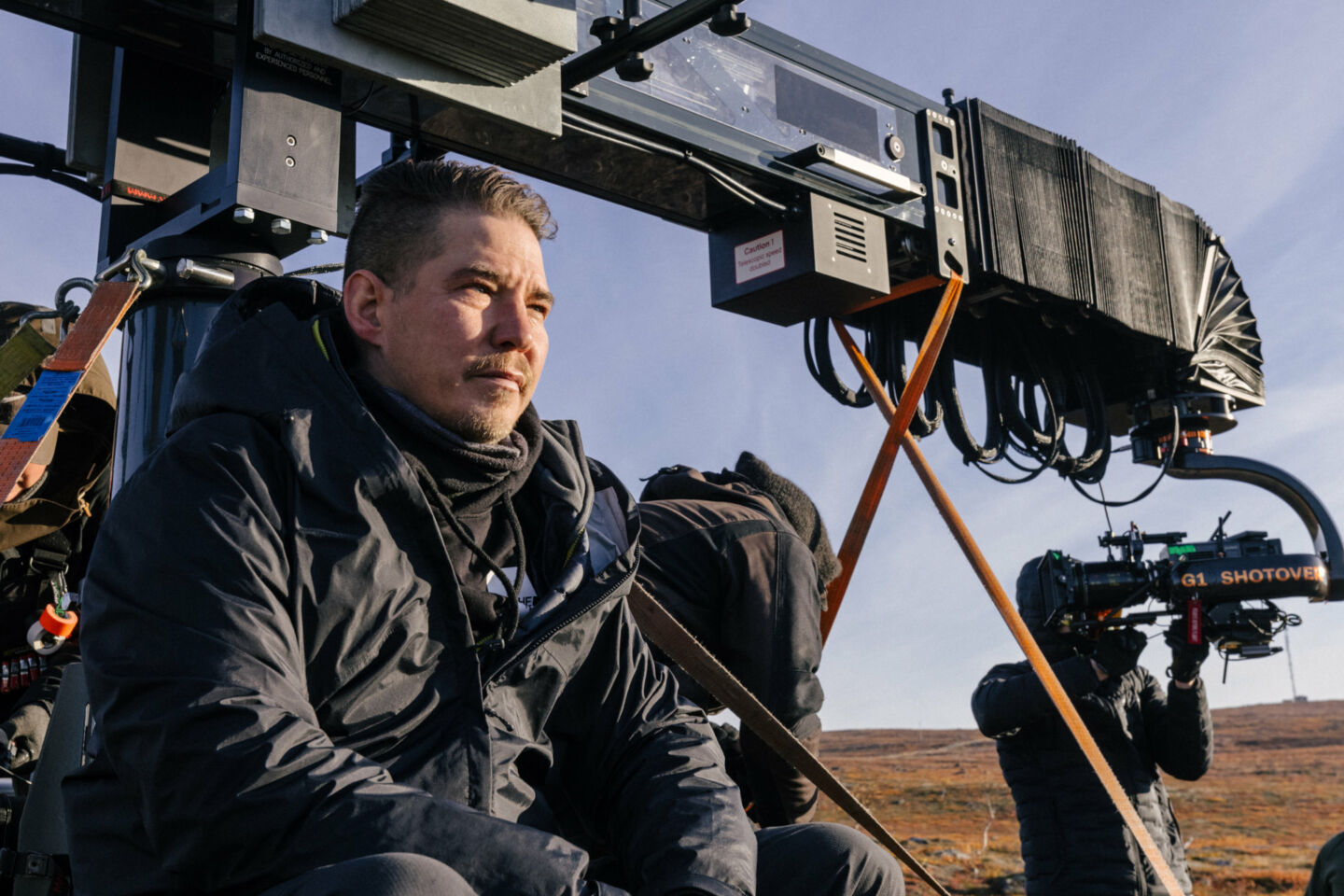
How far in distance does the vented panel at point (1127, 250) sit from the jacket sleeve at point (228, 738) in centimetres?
457

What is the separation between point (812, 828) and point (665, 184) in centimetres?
255

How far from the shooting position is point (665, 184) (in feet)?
13.0

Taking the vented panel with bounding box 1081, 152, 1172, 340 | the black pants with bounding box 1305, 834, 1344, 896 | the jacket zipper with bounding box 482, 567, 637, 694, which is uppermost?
the vented panel with bounding box 1081, 152, 1172, 340

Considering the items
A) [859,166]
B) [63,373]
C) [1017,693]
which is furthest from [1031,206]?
[63,373]

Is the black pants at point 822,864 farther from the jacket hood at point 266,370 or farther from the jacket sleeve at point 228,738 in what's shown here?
the jacket hood at point 266,370

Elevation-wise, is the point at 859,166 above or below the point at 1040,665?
above

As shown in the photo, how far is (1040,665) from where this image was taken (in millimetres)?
4355

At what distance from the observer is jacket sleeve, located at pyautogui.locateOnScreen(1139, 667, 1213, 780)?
15.9ft

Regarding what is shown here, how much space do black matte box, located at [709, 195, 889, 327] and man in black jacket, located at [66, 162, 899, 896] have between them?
2.19 metres

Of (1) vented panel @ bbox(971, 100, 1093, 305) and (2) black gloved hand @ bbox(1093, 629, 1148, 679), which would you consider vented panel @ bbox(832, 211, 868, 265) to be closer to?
(1) vented panel @ bbox(971, 100, 1093, 305)

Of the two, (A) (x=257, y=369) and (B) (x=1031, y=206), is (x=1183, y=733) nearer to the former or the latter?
(B) (x=1031, y=206)

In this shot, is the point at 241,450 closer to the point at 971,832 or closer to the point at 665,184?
the point at 665,184

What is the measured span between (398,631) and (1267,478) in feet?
18.5

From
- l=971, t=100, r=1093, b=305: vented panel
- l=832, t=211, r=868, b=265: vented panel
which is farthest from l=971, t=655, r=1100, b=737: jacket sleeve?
l=832, t=211, r=868, b=265: vented panel
